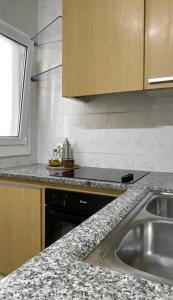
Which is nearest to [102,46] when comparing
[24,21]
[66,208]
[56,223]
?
[24,21]

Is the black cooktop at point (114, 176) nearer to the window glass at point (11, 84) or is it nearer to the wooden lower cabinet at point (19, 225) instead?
the wooden lower cabinet at point (19, 225)

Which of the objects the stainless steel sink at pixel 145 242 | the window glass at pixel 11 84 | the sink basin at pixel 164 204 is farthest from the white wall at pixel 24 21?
the stainless steel sink at pixel 145 242

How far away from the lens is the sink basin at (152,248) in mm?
712

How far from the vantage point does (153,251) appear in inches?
31.0

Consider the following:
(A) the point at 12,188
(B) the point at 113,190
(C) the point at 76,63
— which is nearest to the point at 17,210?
(A) the point at 12,188

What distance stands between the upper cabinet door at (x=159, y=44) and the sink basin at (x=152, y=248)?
0.97 m

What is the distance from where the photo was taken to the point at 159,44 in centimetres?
148

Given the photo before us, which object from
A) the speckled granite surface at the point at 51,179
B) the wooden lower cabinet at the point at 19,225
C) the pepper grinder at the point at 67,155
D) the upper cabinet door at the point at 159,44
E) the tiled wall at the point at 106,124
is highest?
the upper cabinet door at the point at 159,44

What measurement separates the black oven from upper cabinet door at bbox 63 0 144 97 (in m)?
0.71

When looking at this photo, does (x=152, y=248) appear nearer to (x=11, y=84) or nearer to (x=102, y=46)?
(x=102, y=46)

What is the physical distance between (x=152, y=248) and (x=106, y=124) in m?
1.38

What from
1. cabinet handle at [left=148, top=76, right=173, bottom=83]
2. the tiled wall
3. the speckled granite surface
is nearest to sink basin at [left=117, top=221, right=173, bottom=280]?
the speckled granite surface

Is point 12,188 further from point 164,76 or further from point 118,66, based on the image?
point 164,76

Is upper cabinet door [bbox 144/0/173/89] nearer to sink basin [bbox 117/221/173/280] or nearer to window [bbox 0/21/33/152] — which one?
sink basin [bbox 117/221/173/280]
